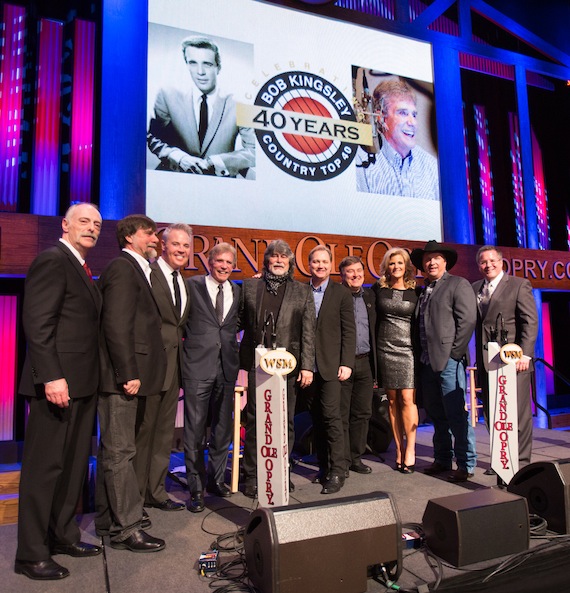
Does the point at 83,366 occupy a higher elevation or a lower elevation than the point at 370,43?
lower

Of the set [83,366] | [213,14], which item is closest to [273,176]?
[213,14]

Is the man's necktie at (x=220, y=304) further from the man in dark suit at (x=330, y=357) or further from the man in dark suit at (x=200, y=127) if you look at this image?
the man in dark suit at (x=200, y=127)

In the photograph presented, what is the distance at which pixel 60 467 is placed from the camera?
212cm

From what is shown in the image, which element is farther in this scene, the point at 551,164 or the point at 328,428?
the point at 551,164

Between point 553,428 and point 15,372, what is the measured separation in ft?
18.7

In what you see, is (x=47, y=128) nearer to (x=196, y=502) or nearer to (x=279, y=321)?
(x=279, y=321)

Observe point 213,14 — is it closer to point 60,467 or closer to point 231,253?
point 231,253

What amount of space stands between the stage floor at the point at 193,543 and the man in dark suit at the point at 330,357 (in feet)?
0.72

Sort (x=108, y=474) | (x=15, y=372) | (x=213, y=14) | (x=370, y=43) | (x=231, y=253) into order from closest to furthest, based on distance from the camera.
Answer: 1. (x=108, y=474)
2. (x=231, y=253)
3. (x=15, y=372)
4. (x=213, y=14)
5. (x=370, y=43)

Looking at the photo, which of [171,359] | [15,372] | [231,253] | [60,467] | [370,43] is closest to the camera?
[60,467]

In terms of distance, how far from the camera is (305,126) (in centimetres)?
522

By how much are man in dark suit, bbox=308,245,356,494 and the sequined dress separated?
1.23ft

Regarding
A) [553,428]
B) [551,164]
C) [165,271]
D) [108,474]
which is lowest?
[553,428]

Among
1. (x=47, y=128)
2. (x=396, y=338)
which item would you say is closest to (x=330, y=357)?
(x=396, y=338)
